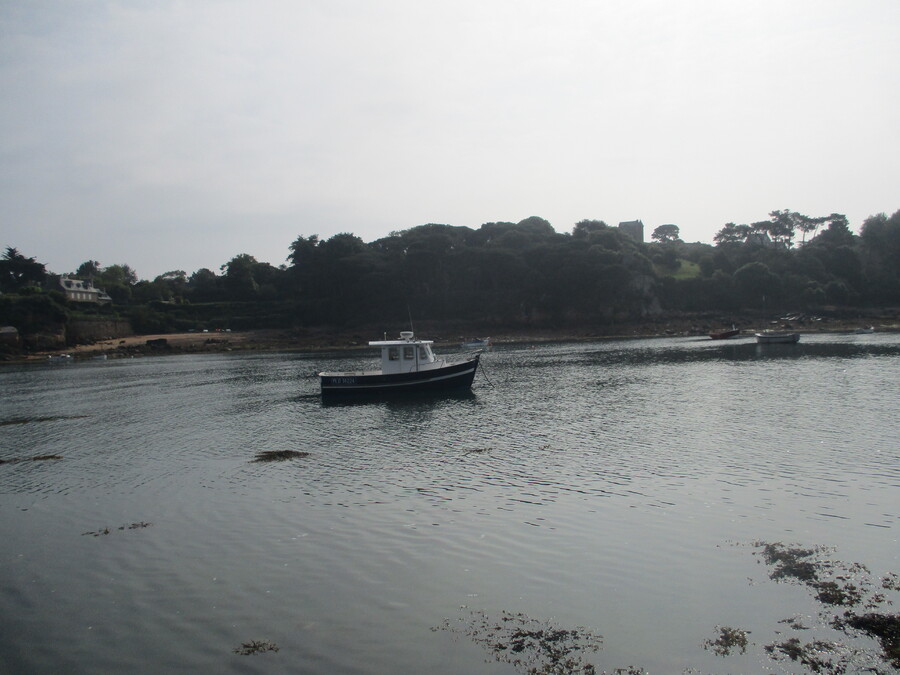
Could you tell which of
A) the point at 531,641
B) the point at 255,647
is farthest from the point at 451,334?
the point at 531,641

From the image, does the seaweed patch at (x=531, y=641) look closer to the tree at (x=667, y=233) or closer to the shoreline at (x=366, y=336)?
the shoreline at (x=366, y=336)

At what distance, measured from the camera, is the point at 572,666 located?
323 inches

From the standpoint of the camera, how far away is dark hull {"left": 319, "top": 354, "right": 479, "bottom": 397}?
129ft

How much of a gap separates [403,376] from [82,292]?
103 meters

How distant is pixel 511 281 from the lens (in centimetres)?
11250

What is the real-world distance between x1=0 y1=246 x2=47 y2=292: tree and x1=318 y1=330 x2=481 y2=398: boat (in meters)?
101

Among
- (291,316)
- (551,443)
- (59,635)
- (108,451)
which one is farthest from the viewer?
(291,316)

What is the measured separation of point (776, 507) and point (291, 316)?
108 metres

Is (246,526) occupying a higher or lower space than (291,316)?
lower

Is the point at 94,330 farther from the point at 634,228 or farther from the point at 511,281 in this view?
the point at 634,228

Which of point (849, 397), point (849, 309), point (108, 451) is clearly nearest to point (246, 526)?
point (108, 451)

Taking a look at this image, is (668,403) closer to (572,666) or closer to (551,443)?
(551,443)

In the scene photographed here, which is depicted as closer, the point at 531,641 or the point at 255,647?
the point at 531,641

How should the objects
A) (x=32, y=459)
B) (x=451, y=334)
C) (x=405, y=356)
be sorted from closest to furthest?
1. (x=32, y=459)
2. (x=405, y=356)
3. (x=451, y=334)
